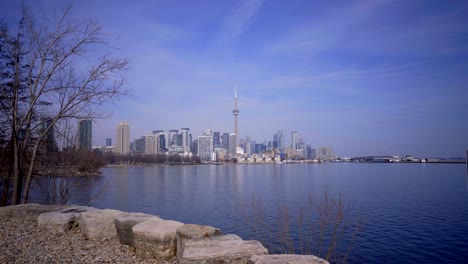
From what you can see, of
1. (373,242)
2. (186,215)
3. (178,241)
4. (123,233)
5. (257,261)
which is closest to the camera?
(257,261)

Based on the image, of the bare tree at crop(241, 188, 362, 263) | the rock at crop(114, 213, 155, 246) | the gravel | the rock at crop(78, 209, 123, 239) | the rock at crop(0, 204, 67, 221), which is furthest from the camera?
the bare tree at crop(241, 188, 362, 263)

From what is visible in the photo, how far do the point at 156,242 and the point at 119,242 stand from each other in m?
1.68

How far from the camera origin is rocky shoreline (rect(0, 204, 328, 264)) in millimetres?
4906

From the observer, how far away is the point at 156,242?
614 cm

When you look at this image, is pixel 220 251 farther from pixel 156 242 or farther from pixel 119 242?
pixel 119 242

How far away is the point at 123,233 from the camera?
717 centimetres

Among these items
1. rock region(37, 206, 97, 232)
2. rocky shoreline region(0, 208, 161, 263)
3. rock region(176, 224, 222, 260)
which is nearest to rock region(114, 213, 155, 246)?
rocky shoreline region(0, 208, 161, 263)

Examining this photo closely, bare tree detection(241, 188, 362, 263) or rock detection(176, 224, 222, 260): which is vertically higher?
rock detection(176, 224, 222, 260)

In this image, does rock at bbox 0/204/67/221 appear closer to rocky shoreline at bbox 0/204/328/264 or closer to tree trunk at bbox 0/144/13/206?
rocky shoreline at bbox 0/204/328/264

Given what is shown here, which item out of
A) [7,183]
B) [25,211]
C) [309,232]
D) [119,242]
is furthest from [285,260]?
[7,183]

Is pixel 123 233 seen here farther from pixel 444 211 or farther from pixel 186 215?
pixel 444 211

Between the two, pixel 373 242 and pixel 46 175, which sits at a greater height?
pixel 46 175

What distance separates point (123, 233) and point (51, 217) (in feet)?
8.62

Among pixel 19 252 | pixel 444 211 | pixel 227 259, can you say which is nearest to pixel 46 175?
pixel 19 252
